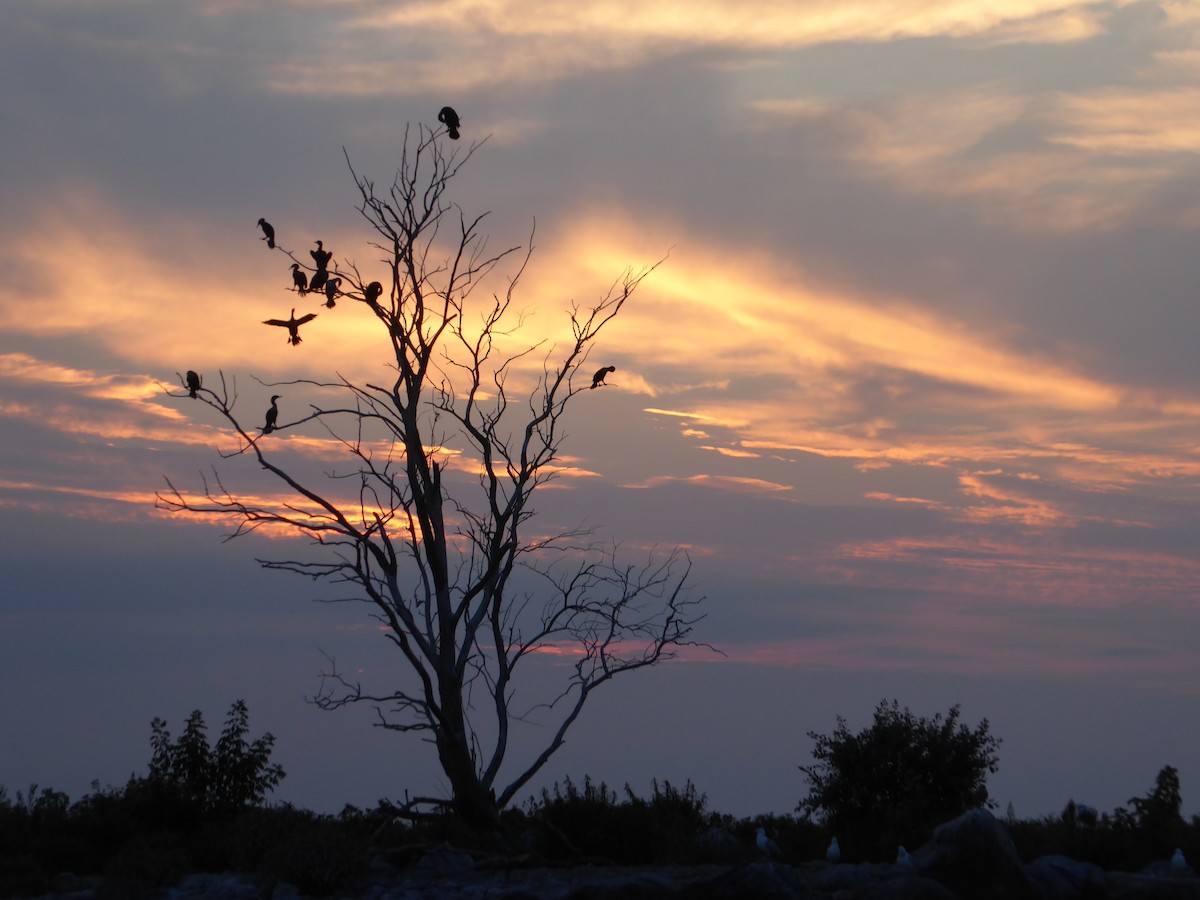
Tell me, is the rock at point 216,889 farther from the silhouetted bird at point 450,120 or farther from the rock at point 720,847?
the silhouetted bird at point 450,120

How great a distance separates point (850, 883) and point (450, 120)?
34.9 ft

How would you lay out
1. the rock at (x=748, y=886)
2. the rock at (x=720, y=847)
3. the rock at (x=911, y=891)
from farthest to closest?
the rock at (x=720, y=847), the rock at (x=748, y=886), the rock at (x=911, y=891)

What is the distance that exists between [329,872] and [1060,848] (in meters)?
8.66

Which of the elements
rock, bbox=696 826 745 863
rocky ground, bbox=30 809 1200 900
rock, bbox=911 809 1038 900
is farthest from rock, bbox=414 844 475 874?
rock, bbox=911 809 1038 900

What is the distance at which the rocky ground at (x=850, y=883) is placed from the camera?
11.8m

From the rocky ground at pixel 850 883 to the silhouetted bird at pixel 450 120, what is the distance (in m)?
9.44

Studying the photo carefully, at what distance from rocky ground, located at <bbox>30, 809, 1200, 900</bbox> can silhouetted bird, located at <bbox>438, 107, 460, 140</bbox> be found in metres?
9.44

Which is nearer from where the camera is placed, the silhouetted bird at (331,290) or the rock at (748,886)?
the rock at (748,886)

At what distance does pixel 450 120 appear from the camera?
17.0 meters

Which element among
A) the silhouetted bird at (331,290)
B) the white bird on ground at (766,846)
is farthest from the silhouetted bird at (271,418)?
the white bird on ground at (766,846)

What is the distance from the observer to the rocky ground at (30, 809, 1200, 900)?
11.8m

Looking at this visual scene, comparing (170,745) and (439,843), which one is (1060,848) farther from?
(170,745)

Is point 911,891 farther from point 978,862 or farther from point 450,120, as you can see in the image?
point 450,120

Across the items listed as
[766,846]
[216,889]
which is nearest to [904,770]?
[766,846]
